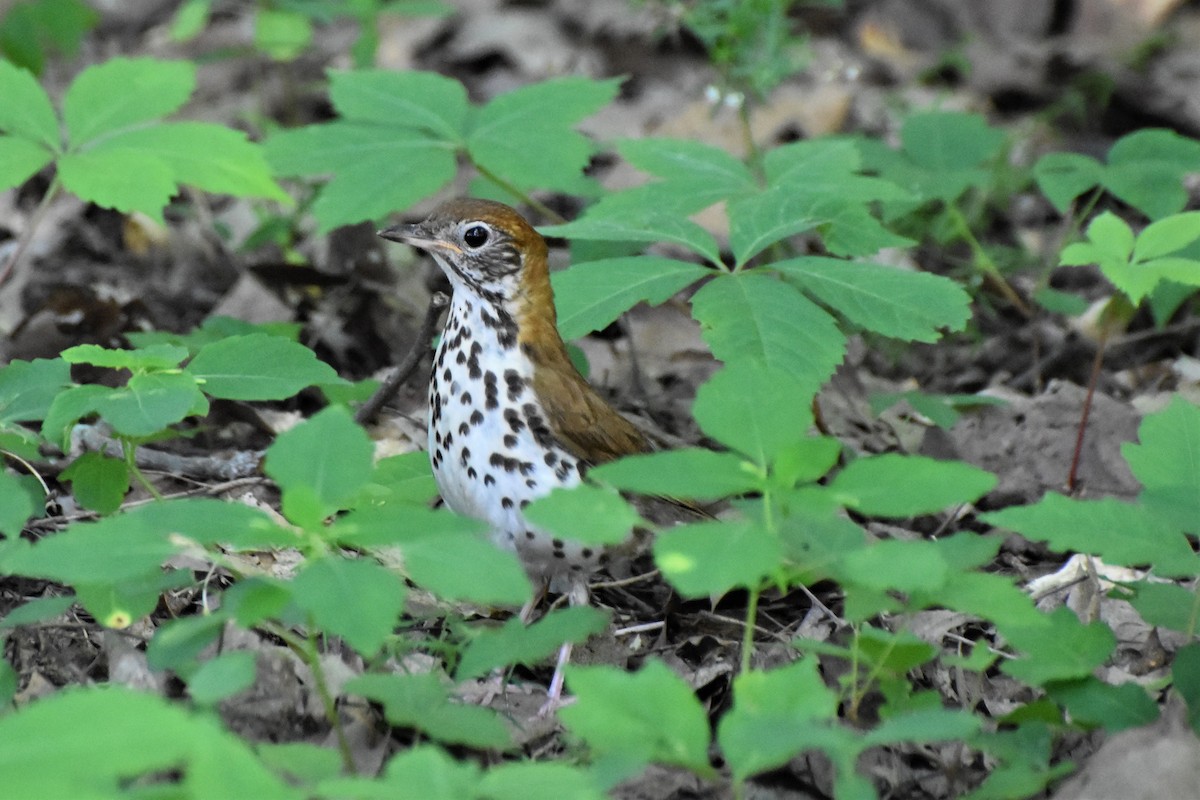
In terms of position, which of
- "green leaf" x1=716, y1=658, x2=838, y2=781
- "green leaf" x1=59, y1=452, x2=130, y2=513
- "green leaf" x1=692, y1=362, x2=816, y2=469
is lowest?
"green leaf" x1=716, y1=658, x2=838, y2=781

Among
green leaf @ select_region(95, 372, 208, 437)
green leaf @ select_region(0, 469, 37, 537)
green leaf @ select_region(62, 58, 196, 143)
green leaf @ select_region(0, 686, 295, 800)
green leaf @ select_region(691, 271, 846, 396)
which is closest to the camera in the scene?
green leaf @ select_region(0, 686, 295, 800)

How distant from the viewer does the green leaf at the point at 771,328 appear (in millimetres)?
3939

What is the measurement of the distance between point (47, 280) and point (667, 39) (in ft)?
14.7

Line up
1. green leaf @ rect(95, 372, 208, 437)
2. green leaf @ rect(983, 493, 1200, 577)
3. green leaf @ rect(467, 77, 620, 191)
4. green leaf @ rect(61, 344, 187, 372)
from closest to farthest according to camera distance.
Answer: green leaf @ rect(983, 493, 1200, 577) → green leaf @ rect(95, 372, 208, 437) → green leaf @ rect(61, 344, 187, 372) → green leaf @ rect(467, 77, 620, 191)

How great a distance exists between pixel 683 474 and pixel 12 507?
4.59 ft

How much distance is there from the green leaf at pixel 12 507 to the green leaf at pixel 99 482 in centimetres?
67

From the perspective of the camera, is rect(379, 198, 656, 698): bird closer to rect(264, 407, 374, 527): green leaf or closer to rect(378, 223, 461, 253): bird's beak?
rect(378, 223, 461, 253): bird's beak

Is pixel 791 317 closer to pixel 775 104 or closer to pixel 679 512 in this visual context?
pixel 679 512

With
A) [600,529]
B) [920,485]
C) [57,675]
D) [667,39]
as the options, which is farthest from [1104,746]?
[667,39]

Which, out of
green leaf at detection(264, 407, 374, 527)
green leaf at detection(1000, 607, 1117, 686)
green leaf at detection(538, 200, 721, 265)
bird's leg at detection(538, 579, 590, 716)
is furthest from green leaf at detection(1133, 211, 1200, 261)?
green leaf at detection(264, 407, 374, 527)

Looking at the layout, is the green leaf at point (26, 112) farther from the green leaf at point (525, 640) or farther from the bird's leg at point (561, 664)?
the green leaf at point (525, 640)

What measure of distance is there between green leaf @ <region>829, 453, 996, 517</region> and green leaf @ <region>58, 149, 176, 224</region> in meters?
2.60

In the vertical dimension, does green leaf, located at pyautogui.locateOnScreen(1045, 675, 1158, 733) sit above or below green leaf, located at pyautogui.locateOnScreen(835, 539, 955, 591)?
below

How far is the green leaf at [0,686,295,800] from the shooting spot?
6.58 feet
